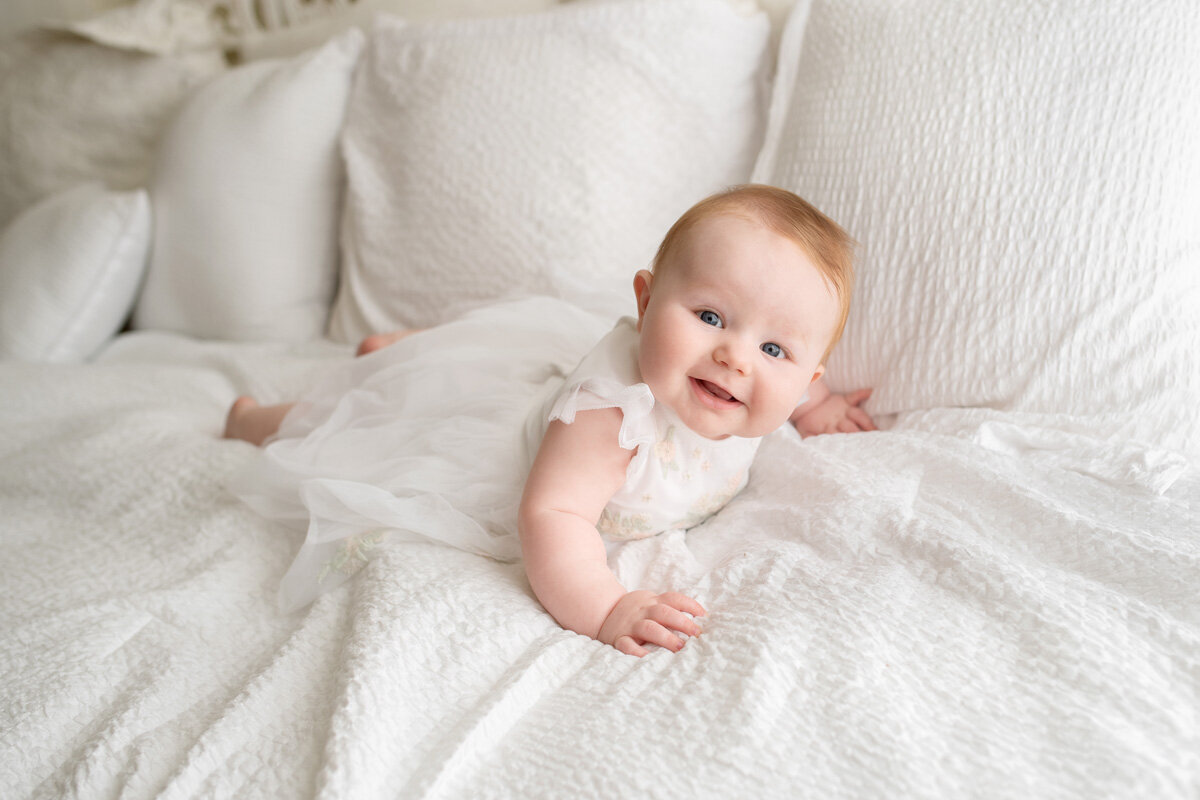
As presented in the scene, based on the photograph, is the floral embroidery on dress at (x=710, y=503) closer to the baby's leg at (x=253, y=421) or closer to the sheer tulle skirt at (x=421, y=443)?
the sheer tulle skirt at (x=421, y=443)

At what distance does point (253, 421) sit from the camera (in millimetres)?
1195

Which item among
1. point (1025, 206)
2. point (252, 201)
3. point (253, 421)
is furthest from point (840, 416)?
point (252, 201)

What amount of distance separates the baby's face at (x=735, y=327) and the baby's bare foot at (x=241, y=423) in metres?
0.68

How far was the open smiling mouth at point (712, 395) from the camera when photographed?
784 millimetres

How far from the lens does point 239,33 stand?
6.34ft

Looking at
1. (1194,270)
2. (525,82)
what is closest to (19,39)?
(525,82)

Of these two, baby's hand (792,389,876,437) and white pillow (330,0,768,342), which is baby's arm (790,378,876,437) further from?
white pillow (330,0,768,342)

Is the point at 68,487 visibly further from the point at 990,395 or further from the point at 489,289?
the point at 990,395

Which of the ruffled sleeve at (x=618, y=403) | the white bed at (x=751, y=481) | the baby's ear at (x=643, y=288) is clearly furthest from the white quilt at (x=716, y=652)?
the baby's ear at (x=643, y=288)

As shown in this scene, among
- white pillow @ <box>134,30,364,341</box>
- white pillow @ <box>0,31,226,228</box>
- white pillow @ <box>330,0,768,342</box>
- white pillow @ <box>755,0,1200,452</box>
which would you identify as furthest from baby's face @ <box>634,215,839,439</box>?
white pillow @ <box>0,31,226,228</box>

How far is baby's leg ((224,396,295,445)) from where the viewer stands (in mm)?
1181

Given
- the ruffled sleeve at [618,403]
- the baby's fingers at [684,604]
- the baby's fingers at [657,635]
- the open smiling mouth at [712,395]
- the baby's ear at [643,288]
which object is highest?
the baby's ear at [643,288]

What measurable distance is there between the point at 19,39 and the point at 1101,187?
2127 millimetres

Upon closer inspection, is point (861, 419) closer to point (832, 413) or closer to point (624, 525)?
point (832, 413)
